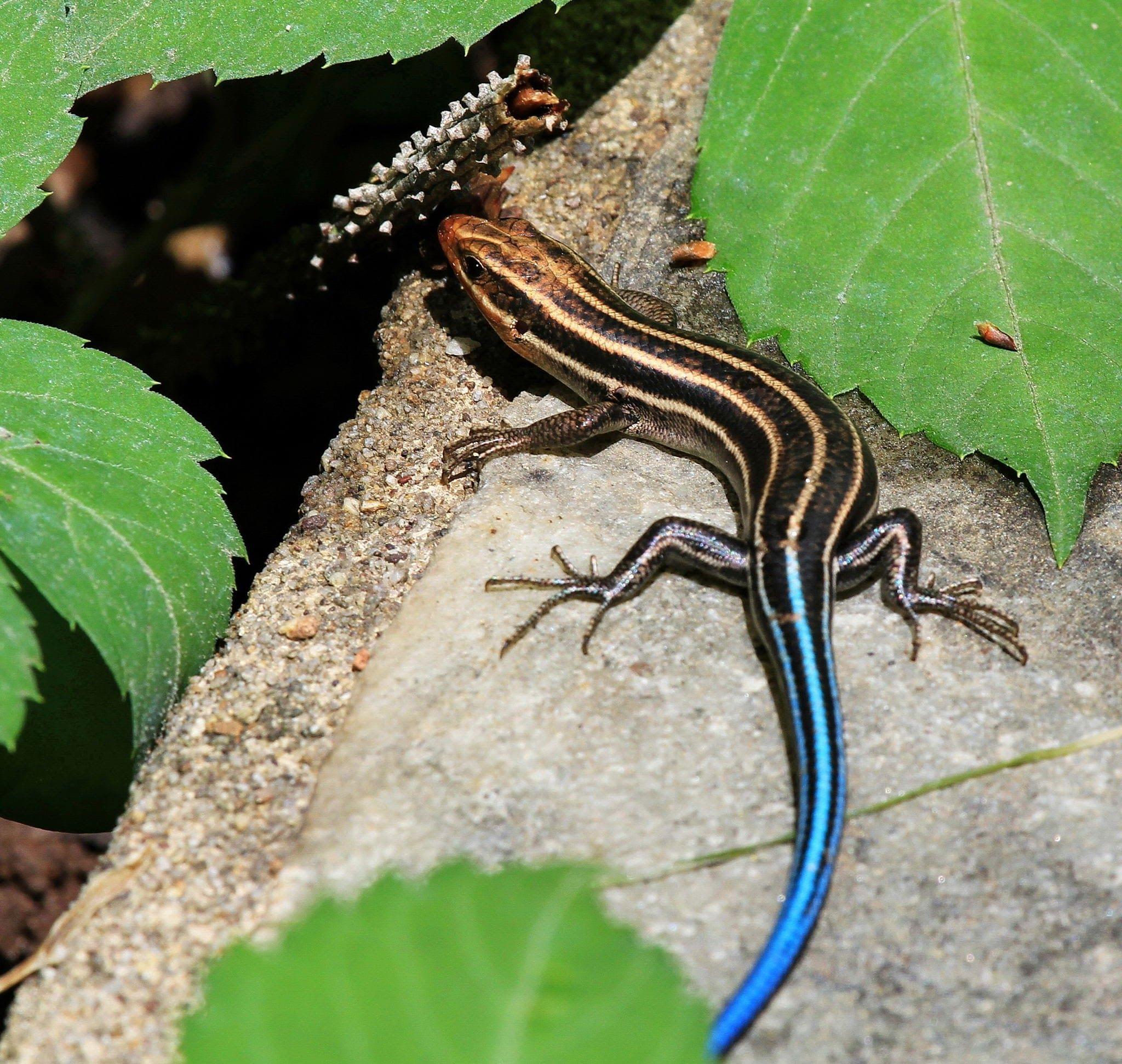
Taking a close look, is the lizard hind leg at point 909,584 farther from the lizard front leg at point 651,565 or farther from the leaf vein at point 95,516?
the leaf vein at point 95,516

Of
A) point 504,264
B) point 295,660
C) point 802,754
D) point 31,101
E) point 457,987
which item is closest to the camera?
point 457,987

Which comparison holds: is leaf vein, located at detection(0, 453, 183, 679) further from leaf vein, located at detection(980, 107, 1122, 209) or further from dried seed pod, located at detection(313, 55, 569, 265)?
leaf vein, located at detection(980, 107, 1122, 209)

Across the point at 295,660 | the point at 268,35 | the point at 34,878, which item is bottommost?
the point at 34,878

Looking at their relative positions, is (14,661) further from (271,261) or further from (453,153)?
(271,261)

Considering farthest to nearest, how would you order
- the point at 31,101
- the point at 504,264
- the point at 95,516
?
1. the point at 504,264
2. the point at 31,101
3. the point at 95,516

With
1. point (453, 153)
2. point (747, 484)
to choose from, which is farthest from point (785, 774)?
point (453, 153)

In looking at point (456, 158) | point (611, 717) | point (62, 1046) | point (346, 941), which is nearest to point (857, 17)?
point (456, 158)
